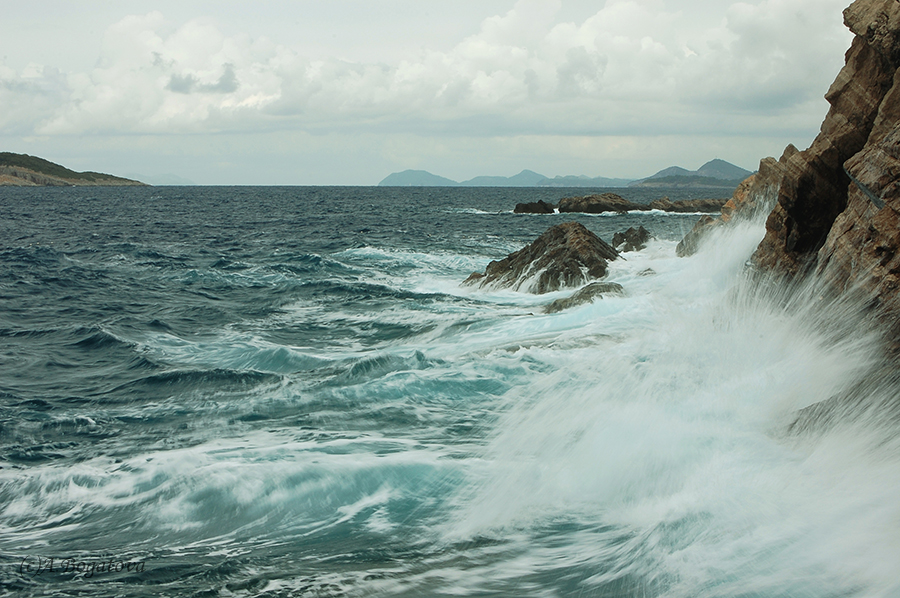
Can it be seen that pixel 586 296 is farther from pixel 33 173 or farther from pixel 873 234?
pixel 33 173

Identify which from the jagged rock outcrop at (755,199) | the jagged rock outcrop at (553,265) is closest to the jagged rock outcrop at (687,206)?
the jagged rock outcrop at (755,199)

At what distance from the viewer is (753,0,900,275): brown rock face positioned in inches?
408

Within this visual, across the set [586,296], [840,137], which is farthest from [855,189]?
[586,296]

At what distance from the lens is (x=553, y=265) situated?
19578mm

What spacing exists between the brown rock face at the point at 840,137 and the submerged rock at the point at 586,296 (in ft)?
12.8

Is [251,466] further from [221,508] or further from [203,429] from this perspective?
[203,429]

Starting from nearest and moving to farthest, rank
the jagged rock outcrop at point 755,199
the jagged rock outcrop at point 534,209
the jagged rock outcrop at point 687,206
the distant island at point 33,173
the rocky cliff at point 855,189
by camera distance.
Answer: the rocky cliff at point 855,189
the jagged rock outcrop at point 755,199
the jagged rock outcrop at point 534,209
the jagged rock outcrop at point 687,206
the distant island at point 33,173

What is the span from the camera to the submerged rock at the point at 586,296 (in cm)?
1530

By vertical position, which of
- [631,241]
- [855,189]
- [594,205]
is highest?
[594,205]

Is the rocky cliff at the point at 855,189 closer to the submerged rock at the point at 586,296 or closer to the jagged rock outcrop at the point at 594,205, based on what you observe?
the submerged rock at the point at 586,296

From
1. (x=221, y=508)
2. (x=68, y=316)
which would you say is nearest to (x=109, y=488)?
(x=221, y=508)

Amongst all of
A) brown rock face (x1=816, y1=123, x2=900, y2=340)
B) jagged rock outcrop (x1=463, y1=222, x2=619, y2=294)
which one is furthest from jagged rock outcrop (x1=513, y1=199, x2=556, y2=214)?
brown rock face (x1=816, y1=123, x2=900, y2=340)

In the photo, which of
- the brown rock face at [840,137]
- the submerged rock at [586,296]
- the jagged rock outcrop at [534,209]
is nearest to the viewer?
the brown rock face at [840,137]

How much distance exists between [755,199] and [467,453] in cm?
1533
